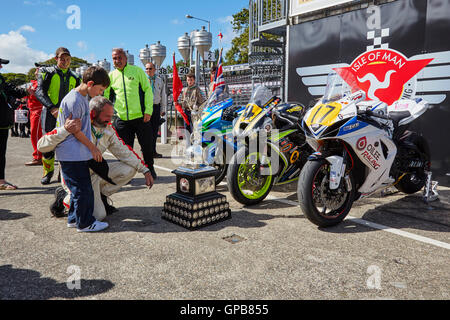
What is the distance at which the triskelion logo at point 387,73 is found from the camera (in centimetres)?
627

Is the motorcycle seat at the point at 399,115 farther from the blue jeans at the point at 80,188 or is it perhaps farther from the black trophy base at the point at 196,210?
the blue jeans at the point at 80,188

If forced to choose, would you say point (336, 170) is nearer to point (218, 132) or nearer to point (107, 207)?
point (218, 132)

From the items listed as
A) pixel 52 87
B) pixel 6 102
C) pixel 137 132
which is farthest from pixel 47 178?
pixel 137 132

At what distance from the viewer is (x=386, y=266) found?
2.80 m

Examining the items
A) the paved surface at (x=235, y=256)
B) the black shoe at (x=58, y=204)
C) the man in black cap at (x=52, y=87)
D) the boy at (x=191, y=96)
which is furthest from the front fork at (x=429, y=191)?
the man in black cap at (x=52, y=87)

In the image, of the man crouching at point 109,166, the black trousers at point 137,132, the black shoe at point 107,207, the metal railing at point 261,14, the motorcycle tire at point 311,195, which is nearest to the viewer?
the motorcycle tire at point 311,195

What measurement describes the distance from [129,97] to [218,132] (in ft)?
5.05

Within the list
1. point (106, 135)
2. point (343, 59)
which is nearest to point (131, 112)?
point (106, 135)

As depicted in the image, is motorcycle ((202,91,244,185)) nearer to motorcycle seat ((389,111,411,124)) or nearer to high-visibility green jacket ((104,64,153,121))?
high-visibility green jacket ((104,64,153,121))

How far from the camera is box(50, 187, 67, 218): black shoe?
12.8ft

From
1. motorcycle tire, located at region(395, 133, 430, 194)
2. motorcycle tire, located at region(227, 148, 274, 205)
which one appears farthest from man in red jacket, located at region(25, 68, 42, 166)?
motorcycle tire, located at region(395, 133, 430, 194)

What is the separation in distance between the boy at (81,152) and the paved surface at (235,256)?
0.25 meters

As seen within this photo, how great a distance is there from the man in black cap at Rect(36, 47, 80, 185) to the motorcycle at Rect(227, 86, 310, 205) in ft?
9.70

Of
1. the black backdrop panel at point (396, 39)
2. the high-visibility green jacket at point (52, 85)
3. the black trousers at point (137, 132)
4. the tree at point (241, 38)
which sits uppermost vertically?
the tree at point (241, 38)
